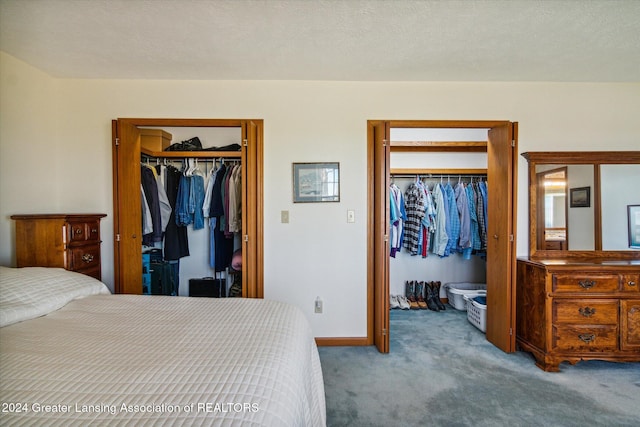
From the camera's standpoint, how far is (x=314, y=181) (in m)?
2.46

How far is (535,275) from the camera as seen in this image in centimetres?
219

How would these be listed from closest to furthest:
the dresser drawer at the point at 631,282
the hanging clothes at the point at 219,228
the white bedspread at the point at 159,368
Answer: the white bedspread at the point at 159,368 < the dresser drawer at the point at 631,282 < the hanging clothes at the point at 219,228

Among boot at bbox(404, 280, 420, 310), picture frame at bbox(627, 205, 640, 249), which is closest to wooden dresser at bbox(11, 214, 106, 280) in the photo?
boot at bbox(404, 280, 420, 310)

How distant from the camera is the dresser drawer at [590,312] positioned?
81.0 inches

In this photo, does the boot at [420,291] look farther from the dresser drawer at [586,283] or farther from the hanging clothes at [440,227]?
the dresser drawer at [586,283]

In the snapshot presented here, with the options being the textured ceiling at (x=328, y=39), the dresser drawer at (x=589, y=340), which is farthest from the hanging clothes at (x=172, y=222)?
the dresser drawer at (x=589, y=340)

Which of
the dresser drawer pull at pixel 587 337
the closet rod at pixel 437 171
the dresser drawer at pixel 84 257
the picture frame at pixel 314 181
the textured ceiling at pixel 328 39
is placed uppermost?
the textured ceiling at pixel 328 39

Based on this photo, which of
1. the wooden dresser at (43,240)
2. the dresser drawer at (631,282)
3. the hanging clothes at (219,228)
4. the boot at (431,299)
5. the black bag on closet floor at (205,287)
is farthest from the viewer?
the boot at (431,299)

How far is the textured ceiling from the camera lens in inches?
60.8

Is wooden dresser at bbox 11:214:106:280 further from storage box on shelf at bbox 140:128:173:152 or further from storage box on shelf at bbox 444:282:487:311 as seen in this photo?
storage box on shelf at bbox 444:282:487:311

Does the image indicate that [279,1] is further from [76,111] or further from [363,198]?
[76,111]

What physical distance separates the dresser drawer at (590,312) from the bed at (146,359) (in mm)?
1959

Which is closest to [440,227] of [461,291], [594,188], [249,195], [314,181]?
[461,291]

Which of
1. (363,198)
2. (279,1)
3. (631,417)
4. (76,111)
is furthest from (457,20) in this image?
(76,111)
